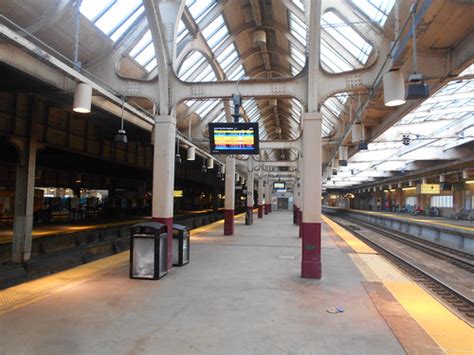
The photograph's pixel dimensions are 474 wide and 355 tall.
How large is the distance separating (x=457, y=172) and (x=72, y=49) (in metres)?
27.9

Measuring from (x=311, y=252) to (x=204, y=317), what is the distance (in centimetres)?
442

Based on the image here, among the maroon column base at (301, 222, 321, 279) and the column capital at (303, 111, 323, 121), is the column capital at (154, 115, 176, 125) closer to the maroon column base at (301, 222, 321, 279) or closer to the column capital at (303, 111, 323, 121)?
the column capital at (303, 111, 323, 121)

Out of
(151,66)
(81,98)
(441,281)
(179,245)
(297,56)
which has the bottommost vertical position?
(441,281)

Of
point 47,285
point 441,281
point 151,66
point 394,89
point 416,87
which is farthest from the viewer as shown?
point 151,66

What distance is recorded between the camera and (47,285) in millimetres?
8828

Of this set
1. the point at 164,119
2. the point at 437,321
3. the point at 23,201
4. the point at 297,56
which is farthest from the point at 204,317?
the point at 297,56

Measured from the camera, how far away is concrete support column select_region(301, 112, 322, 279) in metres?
10.1

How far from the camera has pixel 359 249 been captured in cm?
1658

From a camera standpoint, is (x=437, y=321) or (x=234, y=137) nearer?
(x=437, y=321)

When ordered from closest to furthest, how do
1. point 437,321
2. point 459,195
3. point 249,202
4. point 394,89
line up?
point 437,321
point 394,89
point 249,202
point 459,195

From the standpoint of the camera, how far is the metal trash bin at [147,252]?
31.3 feet

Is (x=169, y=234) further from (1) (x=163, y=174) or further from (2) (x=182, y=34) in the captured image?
(2) (x=182, y=34)

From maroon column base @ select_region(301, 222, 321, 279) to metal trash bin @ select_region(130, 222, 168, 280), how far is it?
3.75 m

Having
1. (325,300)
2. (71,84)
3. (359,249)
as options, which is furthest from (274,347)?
(359,249)
